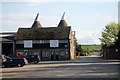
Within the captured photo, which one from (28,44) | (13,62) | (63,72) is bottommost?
Answer: (63,72)

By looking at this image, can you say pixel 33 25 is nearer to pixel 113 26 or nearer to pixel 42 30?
pixel 42 30

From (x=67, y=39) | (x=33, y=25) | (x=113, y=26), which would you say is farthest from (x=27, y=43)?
(x=113, y=26)

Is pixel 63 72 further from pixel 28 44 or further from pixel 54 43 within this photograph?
pixel 28 44

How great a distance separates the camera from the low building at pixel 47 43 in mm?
57562

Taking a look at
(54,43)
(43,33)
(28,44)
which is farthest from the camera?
(43,33)

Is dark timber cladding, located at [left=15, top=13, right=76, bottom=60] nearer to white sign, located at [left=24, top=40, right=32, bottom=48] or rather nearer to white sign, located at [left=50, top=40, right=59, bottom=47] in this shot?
white sign, located at [left=50, top=40, right=59, bottom=47]

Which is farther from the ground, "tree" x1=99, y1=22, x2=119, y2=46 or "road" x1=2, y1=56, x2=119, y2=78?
"tree" x1=99, y1=22, x2=119, y2=46

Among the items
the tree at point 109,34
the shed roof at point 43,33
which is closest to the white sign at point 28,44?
the shed roof at point 43,33

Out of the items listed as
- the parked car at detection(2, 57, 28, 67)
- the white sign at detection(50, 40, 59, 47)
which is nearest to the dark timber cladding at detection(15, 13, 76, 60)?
the white sign at detection(50, 40, 59, 47)

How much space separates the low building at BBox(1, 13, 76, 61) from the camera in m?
57.6

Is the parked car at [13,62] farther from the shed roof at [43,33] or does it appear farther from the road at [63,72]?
the shed roof at [43,33]

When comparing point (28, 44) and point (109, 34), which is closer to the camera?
point (28, 44)

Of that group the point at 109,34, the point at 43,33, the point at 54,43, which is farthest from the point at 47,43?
the point at 109,34

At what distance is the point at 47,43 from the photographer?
58.8 m
